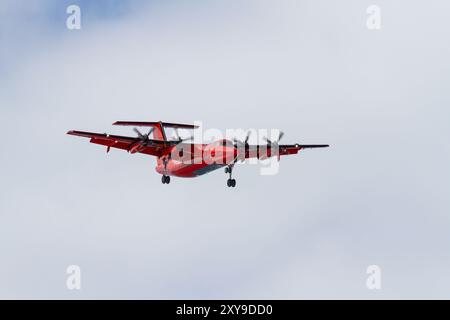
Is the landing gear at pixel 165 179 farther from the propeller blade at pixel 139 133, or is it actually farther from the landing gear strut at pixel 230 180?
the landing gear strut at pixel 230 180

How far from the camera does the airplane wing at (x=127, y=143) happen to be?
66750mm

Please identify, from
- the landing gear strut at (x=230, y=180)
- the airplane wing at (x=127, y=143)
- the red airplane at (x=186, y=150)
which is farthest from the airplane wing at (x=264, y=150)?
the airplane wing at (x=127, y=143)

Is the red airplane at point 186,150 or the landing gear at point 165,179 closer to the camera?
the red airplane at point 186,150

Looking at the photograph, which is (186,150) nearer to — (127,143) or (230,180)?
(230,180)

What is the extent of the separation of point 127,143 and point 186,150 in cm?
584

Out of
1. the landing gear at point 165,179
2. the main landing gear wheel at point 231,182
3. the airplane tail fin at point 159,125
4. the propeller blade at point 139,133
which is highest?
the airplane tail fin at point 159,125

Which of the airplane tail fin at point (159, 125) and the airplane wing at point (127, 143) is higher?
the airplane tail fin at point (159, 125)

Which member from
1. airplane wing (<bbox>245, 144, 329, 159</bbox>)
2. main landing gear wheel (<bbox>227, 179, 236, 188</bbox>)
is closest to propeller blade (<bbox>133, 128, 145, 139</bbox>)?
main landing gear wheel (<bbox>227, 179, 236, 188</bbox>)

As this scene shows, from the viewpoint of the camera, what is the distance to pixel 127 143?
69625 mm

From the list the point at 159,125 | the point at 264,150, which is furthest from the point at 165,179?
the point at 264,150

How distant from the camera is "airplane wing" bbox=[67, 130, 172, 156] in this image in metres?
66.8
